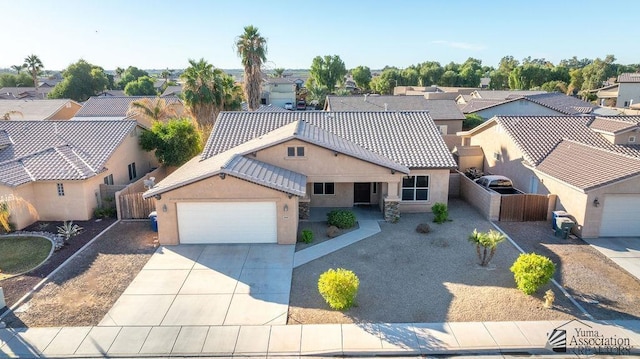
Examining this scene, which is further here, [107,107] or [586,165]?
[107,107]

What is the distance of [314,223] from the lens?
20.5 m

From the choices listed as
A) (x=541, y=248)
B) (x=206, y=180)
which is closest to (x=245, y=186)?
(x=206, y=180)

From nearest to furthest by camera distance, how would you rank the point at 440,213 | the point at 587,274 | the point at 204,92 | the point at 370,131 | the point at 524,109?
the point at 587,274
the point at 440,213
the point at 370,131
the point at 204,92
the point at 524,109

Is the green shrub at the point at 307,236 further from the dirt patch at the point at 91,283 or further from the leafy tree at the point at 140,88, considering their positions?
the leafy tree at the point at 140,88

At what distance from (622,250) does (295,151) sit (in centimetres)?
1472

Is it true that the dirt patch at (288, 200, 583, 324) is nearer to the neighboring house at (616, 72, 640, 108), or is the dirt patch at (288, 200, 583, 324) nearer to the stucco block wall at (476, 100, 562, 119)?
the stucco block wall at (476, 100, 562, 119)

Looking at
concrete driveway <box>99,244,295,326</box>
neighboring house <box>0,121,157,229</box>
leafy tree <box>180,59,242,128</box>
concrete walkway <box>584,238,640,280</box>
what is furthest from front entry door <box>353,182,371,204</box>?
leafy tree <box>180,59,242,128</box>

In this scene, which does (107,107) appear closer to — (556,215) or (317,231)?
(317,231)

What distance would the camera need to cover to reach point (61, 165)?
21.4 metres

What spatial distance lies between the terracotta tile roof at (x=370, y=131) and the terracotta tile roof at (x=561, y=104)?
2453cm

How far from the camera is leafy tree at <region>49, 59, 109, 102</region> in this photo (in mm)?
70375

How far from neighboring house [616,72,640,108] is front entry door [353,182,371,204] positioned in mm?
57105

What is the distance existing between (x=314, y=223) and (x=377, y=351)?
10075 mm

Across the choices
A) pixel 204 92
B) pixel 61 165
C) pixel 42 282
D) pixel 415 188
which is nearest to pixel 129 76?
pixel 204 92
